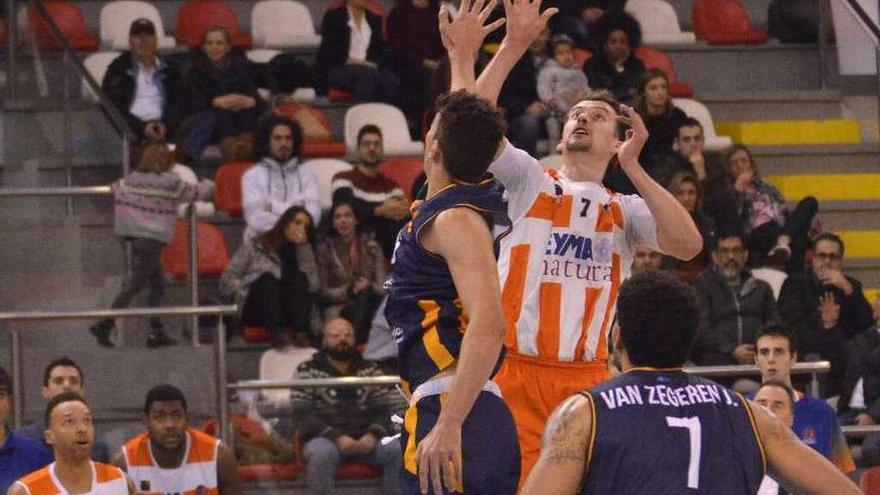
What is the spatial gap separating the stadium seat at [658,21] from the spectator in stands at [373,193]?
3.45 metres

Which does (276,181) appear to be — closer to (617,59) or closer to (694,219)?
(694,219)

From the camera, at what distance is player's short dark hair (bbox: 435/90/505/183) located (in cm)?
561

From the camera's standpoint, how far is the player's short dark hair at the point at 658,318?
4.94 m

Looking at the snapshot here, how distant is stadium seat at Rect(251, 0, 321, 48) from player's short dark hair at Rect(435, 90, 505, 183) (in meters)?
9.77

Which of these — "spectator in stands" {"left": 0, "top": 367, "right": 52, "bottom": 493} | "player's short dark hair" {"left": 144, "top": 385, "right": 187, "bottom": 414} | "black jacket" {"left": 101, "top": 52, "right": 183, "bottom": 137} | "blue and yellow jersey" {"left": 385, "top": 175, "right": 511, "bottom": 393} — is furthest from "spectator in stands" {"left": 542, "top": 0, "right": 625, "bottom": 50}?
"blue and yellow jersey" {"left": 385, "top": 175, "right": 511, "bottom": 393}

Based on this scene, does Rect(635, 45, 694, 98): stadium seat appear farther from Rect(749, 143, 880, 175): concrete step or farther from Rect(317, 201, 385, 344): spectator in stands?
Rect(317, 201, 385, 344): spectator in stands

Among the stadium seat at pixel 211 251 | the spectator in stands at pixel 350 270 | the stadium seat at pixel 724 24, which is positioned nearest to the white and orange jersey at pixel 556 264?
the spectator in stands at pixel 350 270

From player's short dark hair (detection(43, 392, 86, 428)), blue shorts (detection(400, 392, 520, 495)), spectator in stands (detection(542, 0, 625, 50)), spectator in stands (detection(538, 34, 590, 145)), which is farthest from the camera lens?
spectator in stands (detection(542, 0, 625, 50))

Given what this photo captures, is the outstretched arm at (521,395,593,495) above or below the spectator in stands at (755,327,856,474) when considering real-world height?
above

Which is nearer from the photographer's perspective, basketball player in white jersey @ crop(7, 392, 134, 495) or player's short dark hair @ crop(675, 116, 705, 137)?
basketball player in white jersey @ crop(7, 392, 134, 495)

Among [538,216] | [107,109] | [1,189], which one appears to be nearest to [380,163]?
[107,109]

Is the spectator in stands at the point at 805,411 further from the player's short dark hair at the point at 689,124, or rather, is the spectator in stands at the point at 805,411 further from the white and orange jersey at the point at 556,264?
the player's short dark hair at the point at 689,124

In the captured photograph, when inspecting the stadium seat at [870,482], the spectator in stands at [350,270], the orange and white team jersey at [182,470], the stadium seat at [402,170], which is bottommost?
the stadium seat at [870,482]

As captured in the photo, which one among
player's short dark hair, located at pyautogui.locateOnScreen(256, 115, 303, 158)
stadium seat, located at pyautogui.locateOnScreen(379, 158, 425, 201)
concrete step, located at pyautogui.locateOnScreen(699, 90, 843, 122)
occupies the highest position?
concrete step, located at pyautogui.locateOnScreen(699, 90, 843, 122)
